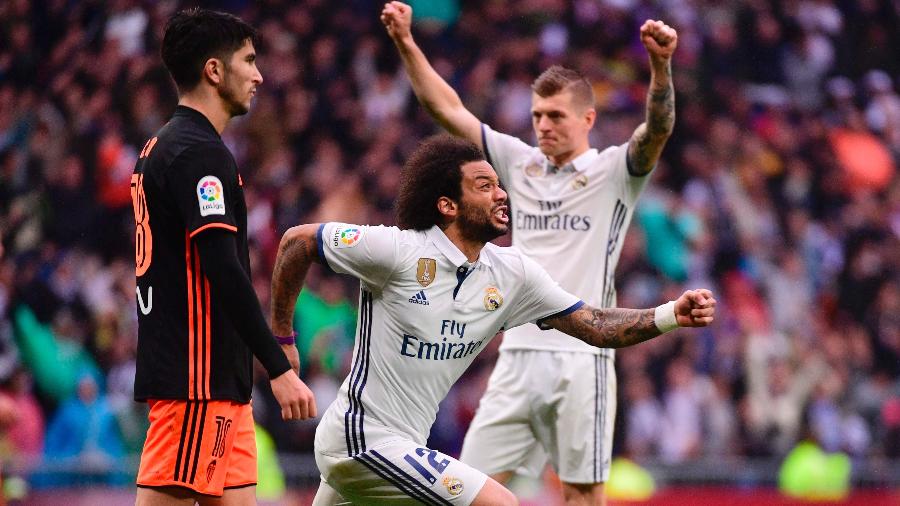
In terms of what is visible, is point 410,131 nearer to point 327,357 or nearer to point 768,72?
point 327,357

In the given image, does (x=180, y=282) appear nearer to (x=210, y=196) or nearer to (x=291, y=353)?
(x=210, y=196)

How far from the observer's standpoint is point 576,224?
273 inches

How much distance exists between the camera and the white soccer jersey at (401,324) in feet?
18.0

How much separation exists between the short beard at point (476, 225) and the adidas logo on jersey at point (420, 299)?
1.06 ft

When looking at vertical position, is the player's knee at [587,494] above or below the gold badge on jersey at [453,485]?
below

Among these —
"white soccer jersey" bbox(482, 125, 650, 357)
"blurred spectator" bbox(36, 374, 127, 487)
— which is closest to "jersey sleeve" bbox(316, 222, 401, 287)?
"white soccer jersey" bbox(482, 125, 650, 357)

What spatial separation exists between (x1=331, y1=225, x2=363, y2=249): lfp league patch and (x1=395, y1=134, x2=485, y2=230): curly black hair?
1.01 feet

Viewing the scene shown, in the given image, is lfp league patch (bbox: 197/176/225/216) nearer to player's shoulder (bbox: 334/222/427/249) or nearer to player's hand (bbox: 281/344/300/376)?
player's shoulder (bbox: 334/222/427/249)

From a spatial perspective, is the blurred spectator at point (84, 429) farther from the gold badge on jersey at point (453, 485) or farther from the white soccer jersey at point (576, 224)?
the gold badge on jersey at point (453, 485)

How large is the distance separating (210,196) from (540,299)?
166cm

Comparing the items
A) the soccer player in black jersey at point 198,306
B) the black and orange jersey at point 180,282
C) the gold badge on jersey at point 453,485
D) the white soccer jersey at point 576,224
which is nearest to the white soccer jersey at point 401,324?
the gold badge on jersey at point 453,485

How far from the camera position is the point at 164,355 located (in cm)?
485

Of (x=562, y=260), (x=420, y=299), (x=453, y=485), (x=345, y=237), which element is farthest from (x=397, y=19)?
(x=453, y=485)

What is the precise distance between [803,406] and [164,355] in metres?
9.53
